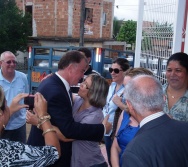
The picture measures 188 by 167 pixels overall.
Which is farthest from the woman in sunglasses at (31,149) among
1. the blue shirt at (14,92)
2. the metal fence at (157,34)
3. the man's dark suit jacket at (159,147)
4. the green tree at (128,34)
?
the green tree at (128,34)

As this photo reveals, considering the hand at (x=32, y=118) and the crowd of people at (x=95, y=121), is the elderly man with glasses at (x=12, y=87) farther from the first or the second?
the hand at (x=32, y=118)

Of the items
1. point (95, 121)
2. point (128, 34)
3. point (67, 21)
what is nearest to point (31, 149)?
point (95, 121)

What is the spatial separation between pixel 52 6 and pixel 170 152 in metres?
26.2

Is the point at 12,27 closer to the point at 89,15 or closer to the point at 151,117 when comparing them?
the point at 89,15

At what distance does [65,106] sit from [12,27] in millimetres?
22677

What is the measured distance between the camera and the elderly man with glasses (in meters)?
3.99

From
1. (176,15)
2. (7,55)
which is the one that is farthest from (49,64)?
(176,15)

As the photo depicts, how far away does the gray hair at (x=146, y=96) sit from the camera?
1669 millimetres

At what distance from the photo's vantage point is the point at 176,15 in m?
3.77

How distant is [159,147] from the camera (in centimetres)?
155

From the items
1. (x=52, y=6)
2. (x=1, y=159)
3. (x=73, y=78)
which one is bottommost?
(x=1, y=159)

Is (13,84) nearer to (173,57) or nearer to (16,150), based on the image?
(173,57)

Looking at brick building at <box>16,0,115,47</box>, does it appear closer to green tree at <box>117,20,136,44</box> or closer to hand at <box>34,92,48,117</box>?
green tree at <box>117,20,136,44</box>

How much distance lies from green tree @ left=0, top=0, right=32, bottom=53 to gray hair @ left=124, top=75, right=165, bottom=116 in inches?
867
